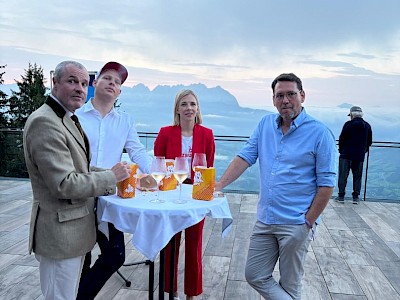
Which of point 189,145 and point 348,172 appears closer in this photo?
point 189,145

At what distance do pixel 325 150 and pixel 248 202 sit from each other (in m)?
4.35

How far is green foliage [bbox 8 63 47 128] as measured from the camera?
21.3m

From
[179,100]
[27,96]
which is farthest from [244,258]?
[27,96]

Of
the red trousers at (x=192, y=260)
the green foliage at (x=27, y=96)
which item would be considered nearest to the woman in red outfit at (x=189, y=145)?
the red trousers at (x=192, y=260)

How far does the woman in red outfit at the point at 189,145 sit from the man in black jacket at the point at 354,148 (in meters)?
4.40

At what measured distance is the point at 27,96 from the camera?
24297 millimetres

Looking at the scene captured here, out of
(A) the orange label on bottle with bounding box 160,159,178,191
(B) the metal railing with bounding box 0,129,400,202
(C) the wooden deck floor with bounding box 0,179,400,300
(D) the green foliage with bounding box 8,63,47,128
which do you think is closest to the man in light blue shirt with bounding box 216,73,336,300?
(A) the orange label on bottle with bounding box 160,159,178,191

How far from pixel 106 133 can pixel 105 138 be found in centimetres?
3

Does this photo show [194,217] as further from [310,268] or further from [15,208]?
[15,208]

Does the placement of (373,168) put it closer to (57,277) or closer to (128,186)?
(128,186)

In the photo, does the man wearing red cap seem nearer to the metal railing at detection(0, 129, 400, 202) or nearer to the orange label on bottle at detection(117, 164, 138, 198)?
the orange label on bottle at detection(117, 164, 138, 198)

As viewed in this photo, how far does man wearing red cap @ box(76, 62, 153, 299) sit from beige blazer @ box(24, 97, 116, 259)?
46cm

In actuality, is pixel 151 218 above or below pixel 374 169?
above

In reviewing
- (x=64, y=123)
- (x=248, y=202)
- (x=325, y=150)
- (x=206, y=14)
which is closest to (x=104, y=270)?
(x=64, y=123)
